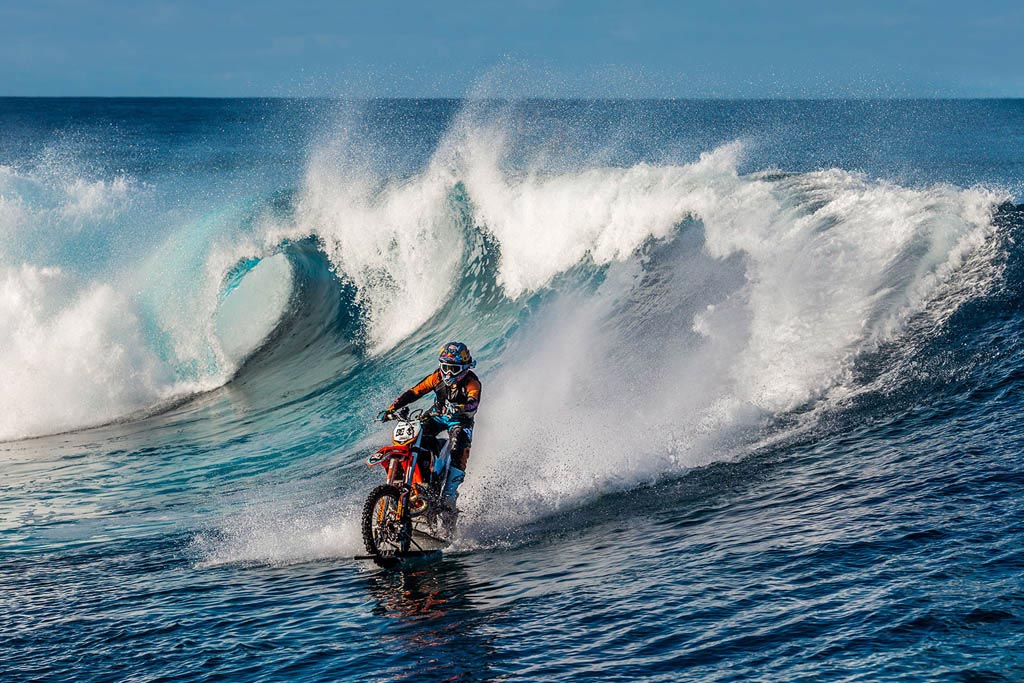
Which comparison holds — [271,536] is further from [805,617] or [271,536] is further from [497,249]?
[497,249]

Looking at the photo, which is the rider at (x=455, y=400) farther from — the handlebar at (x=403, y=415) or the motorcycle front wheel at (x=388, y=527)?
the motorcycle front wheel at (x=388, y=527)

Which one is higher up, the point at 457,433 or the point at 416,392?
the point at 416,392

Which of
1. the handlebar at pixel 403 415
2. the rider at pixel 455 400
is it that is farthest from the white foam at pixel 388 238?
the handlebar at pixel 403 415

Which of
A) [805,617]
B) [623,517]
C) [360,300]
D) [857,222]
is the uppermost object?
[360,300]

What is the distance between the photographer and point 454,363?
10078 mm

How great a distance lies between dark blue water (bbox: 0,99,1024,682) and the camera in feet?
23.4

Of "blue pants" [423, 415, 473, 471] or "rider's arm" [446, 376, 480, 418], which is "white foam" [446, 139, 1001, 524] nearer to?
"blue pants" [423, 415, 473, 471]

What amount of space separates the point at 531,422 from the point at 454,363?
2.32m

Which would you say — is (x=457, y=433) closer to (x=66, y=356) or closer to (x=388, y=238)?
(x=66, y=356)

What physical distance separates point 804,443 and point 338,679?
5976 mm

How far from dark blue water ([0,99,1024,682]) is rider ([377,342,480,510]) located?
0.50 meters

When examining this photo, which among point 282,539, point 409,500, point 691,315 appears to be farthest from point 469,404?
point 691,315

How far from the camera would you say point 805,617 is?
682 centimetres

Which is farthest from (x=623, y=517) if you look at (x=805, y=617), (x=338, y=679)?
(x=338, y=679)
